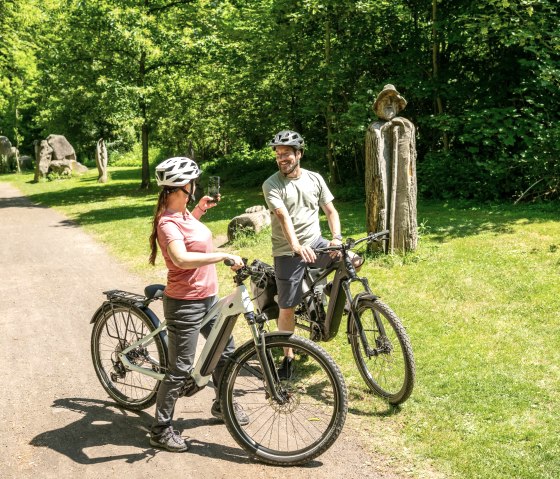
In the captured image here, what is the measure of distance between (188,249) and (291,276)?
4.34 feet

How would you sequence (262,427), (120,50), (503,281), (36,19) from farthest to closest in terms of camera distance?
(36,19) → (120,50) → (503,281) → (262,427)

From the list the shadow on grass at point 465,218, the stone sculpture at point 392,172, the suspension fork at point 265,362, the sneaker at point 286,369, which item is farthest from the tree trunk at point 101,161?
the suspension fork at point 265,362

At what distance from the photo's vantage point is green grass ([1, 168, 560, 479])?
4449 millimetres

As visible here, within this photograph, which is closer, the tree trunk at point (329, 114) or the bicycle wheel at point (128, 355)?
the bicycle wheel at point (128, 355)

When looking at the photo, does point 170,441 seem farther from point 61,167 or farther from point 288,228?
point 61,167

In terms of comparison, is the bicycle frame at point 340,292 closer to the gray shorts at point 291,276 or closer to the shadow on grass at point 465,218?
the gray shorts at point 291,276

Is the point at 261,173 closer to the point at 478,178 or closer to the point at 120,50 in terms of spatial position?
the point at 120,50

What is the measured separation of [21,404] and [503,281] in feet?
19.4

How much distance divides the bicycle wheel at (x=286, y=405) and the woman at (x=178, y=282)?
0.38 meters

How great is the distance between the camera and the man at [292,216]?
528 centimetres

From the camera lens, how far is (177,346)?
14.7 feet

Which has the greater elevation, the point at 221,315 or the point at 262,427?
the point at 221,315

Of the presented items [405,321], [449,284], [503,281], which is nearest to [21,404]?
[405,321]

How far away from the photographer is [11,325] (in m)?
7.66
